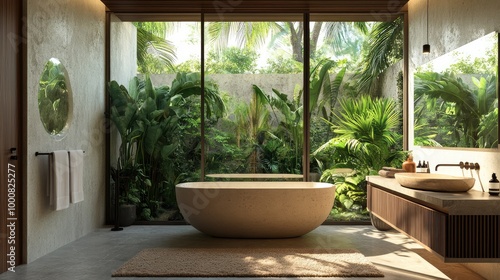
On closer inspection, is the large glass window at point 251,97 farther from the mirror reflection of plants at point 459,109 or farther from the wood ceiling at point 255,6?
the mirror reflection of plants at point 459,109

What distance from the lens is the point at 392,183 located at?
15.6 feet

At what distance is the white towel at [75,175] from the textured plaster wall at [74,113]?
193 mm

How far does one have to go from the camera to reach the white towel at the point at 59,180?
4.92 m

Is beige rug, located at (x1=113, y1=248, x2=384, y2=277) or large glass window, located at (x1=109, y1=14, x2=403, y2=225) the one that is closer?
beige rug, located at (x1=113, y1=248, x2=384, y2=277)

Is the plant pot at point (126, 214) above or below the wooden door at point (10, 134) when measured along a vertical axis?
below

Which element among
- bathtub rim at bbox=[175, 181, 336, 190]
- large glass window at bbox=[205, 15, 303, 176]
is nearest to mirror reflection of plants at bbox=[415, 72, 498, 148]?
bathtub rim at bbox=[175, 181, 336, 190]

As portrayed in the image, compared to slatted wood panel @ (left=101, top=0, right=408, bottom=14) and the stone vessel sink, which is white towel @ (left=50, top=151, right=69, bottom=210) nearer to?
slatted wood panel @ (left=101, top=0, right=408, bottom=14)

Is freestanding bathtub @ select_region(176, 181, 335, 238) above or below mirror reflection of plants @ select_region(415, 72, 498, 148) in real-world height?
below

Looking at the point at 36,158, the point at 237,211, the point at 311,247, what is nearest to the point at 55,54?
the point at 36,158

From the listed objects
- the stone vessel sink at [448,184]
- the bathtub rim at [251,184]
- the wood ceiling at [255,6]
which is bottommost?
the bathtub rim at [251,184]

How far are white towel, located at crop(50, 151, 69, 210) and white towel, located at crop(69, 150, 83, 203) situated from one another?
0.10 metres

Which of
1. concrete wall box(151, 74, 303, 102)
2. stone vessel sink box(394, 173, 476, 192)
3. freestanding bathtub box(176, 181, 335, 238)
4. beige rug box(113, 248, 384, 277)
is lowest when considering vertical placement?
beige rug box(113, 248, 384, 277)

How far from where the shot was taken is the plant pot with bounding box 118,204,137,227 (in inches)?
261

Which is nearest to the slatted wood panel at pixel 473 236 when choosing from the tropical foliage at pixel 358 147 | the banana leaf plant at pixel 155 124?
the tropical foliage at pixel 358 147
